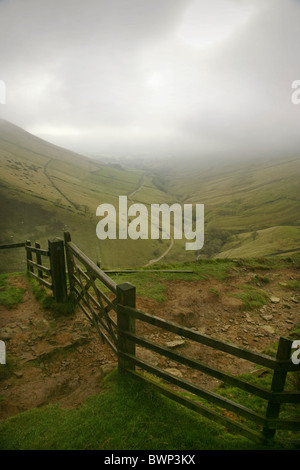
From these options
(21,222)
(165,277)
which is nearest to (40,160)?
(21,222)

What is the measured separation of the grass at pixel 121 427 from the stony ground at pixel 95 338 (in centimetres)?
64

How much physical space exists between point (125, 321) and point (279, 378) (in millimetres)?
2620

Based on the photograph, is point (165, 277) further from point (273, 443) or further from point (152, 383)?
point (273, 443)

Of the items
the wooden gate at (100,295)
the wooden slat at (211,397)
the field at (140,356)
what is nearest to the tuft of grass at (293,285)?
the field at (140,356)

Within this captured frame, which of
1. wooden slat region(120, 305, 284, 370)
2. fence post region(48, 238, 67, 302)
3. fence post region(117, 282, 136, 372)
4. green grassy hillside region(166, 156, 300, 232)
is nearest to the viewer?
wooden slat region(120, 305, 284, 370)

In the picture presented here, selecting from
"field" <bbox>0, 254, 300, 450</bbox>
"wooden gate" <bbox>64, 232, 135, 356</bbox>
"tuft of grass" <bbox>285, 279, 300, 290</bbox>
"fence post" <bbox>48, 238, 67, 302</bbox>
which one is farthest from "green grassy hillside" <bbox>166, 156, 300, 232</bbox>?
"wooden gate" <bbox>64, 232, 135, 356</bbox>

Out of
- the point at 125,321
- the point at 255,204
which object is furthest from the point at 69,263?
the point at 255,204

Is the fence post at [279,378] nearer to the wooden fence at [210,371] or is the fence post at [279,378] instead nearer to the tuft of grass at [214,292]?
the wooden fence at [210,371]

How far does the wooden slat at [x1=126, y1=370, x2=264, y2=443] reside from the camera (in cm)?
341

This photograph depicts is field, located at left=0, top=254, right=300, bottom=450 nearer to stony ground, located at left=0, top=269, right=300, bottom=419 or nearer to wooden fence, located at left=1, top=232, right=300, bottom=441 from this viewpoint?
stony ground, located at left=0, top=269, right=300, bottom=419

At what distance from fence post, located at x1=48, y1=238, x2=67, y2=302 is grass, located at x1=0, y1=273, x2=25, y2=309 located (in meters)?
1.56

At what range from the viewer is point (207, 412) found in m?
3.67

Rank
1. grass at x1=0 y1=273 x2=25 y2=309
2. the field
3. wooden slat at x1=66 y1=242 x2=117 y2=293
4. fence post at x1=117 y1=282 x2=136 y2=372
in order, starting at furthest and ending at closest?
1. grass at x1=0 y1=273 x2=25 y2=309
2. wooden slat at x1=66 y1=242 x2=117 y2=293
3. fence post at x1=117 y1=282 x2=136 y2=372
4. the field

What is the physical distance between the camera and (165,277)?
11.5 meters
